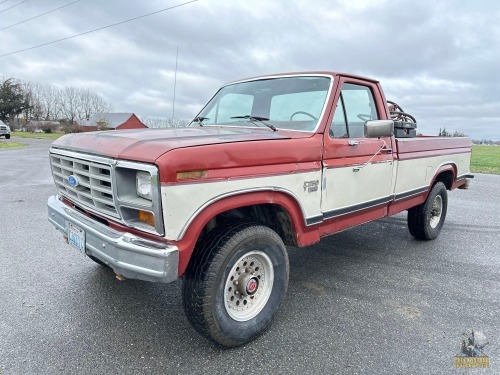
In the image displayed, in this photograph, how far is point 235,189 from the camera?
2443mm

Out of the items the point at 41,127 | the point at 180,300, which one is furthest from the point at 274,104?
the point at 41,127

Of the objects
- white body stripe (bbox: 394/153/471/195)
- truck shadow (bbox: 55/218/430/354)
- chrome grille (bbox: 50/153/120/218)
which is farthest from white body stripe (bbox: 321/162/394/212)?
chrome grille (bbox: 50/153/120/218)

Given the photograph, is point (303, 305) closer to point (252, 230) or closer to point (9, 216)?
point (252, 230)

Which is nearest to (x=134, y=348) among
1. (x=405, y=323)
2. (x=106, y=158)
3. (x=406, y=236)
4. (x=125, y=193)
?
(x=125, y=193)

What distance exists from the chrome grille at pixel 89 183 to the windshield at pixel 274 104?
4.90 feet

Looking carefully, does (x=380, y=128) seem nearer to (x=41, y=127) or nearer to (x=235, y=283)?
(x=235, y=283)

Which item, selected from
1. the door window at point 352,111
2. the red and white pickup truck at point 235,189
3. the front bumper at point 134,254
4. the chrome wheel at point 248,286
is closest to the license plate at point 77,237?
the red and white pickup truck at point 235,189

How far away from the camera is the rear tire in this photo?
5016 mm

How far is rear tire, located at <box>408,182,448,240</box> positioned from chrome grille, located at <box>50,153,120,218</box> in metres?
4.18

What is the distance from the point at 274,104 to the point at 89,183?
6.21 feet

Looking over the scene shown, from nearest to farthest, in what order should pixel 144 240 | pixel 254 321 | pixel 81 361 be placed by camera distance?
pixel 144 240 → pixel 81 361 → pixel 254 321

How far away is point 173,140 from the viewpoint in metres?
2.42

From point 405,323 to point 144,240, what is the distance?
224cm

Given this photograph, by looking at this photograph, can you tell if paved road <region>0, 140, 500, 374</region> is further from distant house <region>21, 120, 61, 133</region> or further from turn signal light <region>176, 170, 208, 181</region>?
distant house <region>21, 120, 61, 133</region>
